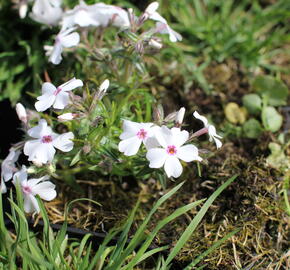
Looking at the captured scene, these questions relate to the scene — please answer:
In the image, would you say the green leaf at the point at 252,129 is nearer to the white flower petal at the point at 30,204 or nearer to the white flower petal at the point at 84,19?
the white flower petal at the point at 84,19

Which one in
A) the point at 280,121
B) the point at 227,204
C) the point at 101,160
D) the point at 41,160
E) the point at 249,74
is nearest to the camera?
the point at 41,160

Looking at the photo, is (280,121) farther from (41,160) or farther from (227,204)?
(41,160)

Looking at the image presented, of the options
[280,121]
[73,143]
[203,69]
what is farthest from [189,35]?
[73,143]

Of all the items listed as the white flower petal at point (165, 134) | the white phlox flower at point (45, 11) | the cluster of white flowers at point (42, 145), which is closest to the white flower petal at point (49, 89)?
the cluster of white flowers at point (42, 145)

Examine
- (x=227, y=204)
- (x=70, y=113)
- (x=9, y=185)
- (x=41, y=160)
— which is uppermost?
(x=70, y=113)

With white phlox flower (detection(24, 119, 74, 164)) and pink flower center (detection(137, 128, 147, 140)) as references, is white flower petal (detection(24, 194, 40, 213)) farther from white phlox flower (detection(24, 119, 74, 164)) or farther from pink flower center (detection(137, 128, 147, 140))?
pink flower center (detection(137, 128, 147, 140))

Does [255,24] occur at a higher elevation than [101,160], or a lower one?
higher
